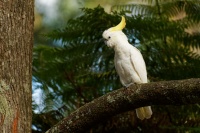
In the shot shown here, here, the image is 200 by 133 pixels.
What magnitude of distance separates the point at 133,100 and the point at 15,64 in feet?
1.58

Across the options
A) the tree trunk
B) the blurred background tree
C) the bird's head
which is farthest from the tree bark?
the blurred background tree

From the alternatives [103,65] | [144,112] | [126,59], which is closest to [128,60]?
[126,59]

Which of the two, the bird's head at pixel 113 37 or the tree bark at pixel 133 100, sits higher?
the bird's head at pixel 113 37

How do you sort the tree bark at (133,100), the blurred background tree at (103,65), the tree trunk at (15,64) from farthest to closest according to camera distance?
the blurred background tree at (103,65) < the tree trunk at (15,64) < the tree bark at (133,100)

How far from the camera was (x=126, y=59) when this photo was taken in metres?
2.23

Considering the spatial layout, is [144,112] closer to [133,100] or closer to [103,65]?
[133,100]

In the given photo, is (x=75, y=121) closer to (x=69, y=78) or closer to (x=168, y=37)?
(x=69, y=78)

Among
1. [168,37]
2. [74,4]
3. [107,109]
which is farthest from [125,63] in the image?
[74,4]

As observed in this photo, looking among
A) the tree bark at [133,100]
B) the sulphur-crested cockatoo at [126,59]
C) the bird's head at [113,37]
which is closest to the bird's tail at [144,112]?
the sulphur-crested cockatoo at [126,59]

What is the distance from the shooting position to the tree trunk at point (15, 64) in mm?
1784

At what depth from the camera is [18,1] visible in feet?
6.27

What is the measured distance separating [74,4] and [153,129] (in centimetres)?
277

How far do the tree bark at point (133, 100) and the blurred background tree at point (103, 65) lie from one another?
103 centimetres

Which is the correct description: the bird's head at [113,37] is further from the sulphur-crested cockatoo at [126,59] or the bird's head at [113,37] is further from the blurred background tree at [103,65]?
the blurred background tree at [103,65]
